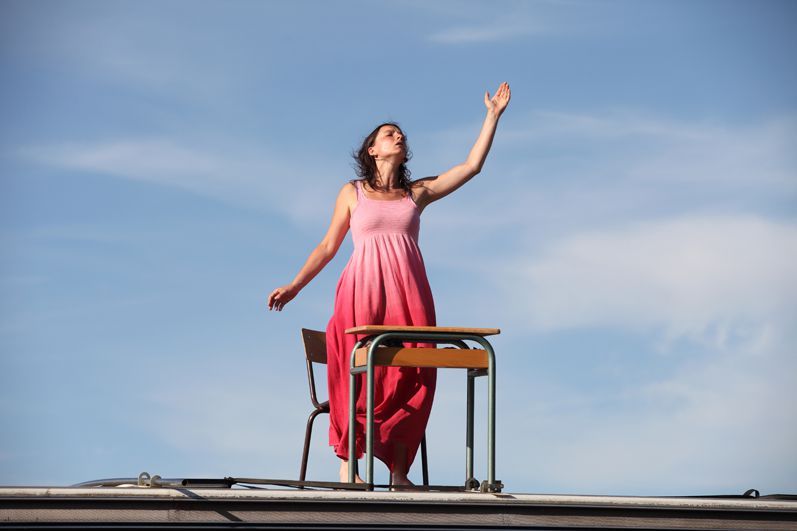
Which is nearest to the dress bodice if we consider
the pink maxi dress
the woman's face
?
the pink maxi dress

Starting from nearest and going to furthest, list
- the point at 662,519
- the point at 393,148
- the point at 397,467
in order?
the point at 662,519, the point at 397,467, the point at 393,148

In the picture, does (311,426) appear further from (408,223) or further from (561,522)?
(561,522)

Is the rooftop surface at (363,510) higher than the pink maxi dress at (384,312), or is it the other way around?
the pink maxi dress at (384,312)

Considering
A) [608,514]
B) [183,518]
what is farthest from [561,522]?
[183,518]

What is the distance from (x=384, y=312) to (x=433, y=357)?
3.07 feet

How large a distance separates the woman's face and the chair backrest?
0.96 m

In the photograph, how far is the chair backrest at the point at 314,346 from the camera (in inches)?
265

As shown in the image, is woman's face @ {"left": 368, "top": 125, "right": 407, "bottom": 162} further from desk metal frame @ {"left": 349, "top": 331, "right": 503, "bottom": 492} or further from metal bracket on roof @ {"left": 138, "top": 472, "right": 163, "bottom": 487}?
metal bracket on roof @ {"left": 138, "top": 472, "right": 163, "bottom": 487}

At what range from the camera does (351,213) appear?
6578 millimetres

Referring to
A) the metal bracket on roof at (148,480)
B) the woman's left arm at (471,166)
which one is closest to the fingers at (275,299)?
the woman's left arm at (471,166)

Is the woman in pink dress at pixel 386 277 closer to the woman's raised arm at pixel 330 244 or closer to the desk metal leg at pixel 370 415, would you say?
the woman's raised arm at pixel 330 244

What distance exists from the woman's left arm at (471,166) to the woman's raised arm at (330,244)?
35 cm

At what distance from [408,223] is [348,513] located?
2307mm

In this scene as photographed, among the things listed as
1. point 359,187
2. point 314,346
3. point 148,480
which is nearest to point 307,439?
point 314,346
